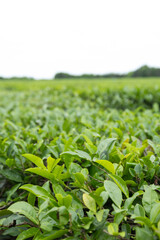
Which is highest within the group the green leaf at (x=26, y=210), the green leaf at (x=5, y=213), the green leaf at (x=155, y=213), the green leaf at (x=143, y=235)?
the green leaf at (x=155, y=213)

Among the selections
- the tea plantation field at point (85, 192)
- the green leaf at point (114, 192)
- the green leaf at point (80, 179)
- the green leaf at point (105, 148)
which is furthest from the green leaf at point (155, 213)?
the green leaf at point (105, 148)

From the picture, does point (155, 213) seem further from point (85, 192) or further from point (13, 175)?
point (13, 175)

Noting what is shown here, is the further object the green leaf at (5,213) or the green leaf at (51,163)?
the green leaf at (5,213)

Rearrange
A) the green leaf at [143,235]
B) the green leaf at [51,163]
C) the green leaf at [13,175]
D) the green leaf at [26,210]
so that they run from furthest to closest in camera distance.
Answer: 1. the green leaf at [13,175]
2. the green leaf at [51,163]
3. the green leaf at [26,210]
4. the green leaf at [143,235]

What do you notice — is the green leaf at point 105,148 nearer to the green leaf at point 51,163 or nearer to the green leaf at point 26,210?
the green leaf at point 51,163

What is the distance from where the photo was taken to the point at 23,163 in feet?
5.71

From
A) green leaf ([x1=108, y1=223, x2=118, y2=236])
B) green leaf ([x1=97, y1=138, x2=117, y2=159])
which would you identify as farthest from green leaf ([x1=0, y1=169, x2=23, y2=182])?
green leaf ([x1=108, y1=223, x2=118, y2=236])

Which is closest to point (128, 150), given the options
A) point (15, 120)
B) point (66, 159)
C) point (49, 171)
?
point (66, 159)

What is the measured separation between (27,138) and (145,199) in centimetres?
140

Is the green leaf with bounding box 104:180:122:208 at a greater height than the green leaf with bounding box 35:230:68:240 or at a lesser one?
greater

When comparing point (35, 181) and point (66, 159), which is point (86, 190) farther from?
point (35, 181)

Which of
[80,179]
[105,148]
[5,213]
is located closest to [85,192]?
[80,179]

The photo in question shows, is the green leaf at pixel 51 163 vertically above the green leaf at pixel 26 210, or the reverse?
the green leaf at pixel 51 163

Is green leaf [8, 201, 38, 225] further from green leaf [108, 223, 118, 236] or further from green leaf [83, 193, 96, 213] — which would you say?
green leaf [108, 223, 118, 236]
